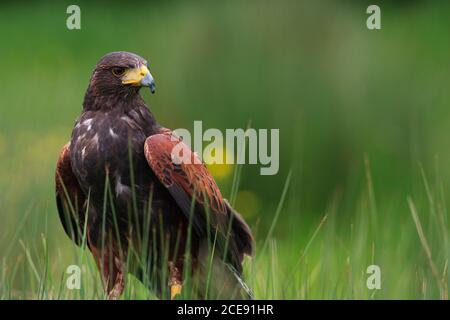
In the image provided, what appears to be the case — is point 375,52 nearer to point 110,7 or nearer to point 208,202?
point 110,7

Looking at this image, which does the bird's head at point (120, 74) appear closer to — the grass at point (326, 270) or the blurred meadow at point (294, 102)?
the grass at point (326, 270)

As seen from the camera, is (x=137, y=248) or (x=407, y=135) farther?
(x=407, y=135)

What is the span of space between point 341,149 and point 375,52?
3.52 feet

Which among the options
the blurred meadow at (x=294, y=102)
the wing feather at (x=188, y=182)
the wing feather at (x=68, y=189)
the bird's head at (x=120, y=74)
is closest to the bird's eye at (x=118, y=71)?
the bird's head at (x=120, y=74)

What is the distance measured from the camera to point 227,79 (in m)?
8.65

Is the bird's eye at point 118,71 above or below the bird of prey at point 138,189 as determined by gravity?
above

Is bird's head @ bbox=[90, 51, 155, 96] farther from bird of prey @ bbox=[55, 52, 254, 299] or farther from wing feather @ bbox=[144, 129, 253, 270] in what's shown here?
wing feather @ bbox=[144, 129, 253, 270]

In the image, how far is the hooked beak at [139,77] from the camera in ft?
15.7

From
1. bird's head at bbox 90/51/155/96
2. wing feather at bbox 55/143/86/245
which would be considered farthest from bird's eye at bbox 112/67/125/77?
wing feather at bbox 55/143/86/245

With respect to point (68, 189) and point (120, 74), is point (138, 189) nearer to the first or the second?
point (68, 189)

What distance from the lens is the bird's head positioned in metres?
4.88
